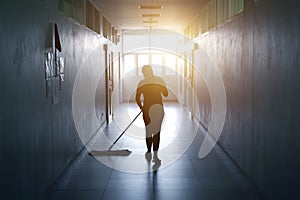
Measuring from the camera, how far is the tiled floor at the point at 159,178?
16.3 feet

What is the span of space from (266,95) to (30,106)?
2.32 m

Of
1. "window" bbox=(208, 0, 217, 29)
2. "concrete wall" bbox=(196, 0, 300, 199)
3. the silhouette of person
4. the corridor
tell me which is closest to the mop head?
the corridor

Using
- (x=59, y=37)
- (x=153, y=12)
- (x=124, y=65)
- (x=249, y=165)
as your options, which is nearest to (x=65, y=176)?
(x=59, y=37)

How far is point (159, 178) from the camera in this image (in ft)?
18.7

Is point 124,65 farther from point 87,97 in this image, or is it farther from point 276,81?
point 276,81

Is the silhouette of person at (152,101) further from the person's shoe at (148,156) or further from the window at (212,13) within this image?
the window at (212,13)

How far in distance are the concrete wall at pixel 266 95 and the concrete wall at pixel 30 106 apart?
2218 millimetres

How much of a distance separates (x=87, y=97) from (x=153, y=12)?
3.81 m

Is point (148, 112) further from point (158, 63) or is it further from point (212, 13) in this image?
point (158, 63)

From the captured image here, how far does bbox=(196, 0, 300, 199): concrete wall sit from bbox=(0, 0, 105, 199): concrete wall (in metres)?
2.22

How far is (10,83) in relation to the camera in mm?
3334

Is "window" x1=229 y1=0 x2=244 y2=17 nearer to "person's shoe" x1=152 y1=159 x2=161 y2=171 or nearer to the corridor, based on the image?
the corridor

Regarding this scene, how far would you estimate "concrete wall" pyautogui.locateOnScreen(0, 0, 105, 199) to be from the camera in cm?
323

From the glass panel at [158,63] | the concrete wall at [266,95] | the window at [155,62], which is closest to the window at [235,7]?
the concrete wall at [266,95]
